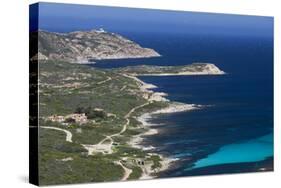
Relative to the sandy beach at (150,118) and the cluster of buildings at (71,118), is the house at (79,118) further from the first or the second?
the sandy beach at (150,118)

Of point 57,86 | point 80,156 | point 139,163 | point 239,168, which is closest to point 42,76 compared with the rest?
point 57,86

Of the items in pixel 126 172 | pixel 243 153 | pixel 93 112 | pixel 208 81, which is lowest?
pixel 126 172

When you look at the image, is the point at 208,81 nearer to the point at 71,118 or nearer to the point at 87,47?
the point at 87,47

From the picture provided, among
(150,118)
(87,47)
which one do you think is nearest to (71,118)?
(87,47)

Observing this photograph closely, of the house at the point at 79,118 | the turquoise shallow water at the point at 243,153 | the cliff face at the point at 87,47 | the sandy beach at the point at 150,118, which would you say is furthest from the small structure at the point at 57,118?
the turquoise shallow water at the point at 243,153

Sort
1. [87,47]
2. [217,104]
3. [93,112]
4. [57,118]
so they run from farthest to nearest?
1. [217,104]
2. [87,47]
3. [93,112]
4. [57,118]

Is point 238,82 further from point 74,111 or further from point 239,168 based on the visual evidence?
point 74,111
